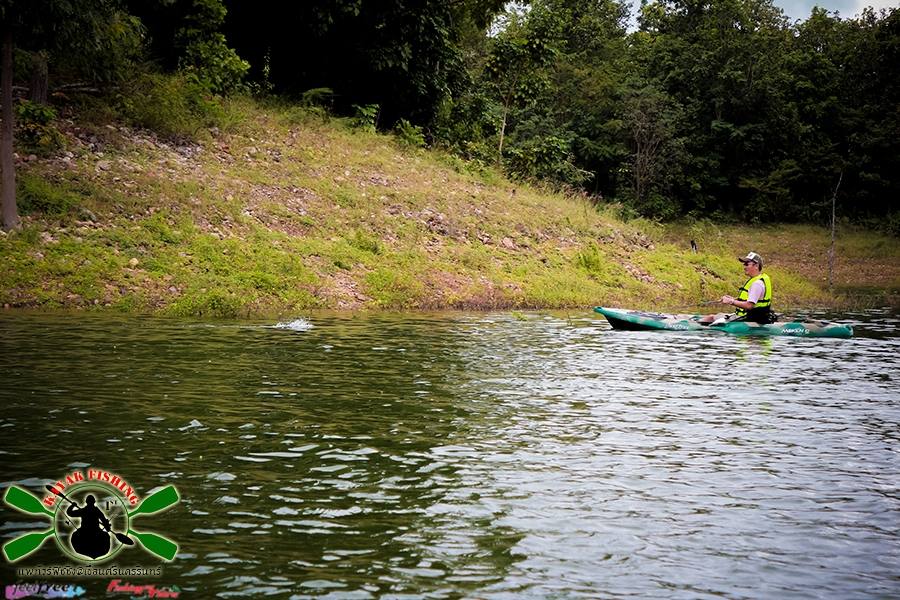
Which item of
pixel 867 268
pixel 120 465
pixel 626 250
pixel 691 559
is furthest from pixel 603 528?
pixel 867 268

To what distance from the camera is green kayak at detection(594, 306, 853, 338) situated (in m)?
17.9

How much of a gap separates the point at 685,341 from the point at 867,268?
31.0m

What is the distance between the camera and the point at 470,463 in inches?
289

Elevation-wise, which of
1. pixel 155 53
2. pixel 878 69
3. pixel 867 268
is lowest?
pixel 867 268

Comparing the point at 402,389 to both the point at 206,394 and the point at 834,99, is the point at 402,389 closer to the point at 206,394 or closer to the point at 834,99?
the point at 206,394

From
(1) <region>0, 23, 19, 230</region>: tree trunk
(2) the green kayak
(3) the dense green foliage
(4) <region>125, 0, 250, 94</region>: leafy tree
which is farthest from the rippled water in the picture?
(4) <region>125, 0, 250, 94</region>: leafy tree

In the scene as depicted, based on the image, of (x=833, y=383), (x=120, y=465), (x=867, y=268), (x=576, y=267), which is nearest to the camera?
(x=120, y=465)

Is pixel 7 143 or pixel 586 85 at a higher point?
pixel 586 85

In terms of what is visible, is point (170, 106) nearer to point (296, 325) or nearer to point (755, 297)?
point (296, 325)

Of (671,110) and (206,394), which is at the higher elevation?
(671,110)

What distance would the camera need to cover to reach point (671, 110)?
190ft

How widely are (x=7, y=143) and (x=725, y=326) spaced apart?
1511cm

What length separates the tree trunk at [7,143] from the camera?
1809cm

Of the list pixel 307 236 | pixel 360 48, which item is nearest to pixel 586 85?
pixel 360 48
